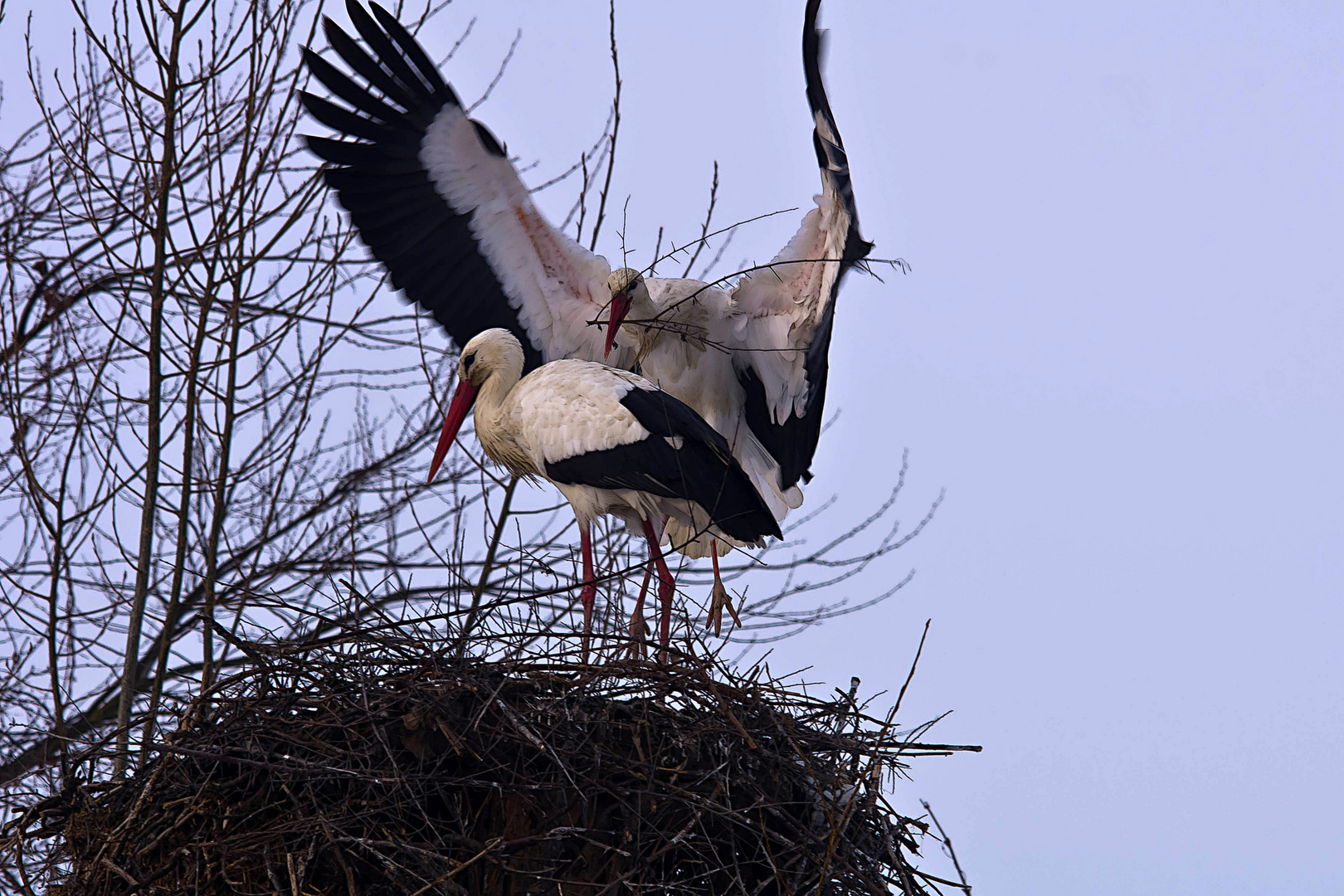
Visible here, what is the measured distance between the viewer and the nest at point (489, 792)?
4129 mm

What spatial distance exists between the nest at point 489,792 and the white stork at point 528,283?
245 centimetres

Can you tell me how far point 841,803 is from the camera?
14.7ft

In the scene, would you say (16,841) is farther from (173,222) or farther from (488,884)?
(173,222)

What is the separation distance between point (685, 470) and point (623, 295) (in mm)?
1365

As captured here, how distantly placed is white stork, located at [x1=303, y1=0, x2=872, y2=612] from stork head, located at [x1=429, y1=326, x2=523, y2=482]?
47cm

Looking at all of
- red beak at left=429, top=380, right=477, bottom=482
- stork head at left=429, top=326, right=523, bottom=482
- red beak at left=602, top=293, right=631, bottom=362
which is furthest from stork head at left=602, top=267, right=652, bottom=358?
red beak at left=429, top=380, right=477, bottom=482

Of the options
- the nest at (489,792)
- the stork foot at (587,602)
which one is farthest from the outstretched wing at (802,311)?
the nest at (489,792)

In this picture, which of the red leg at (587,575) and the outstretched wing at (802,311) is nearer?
the red leg at (587,575)

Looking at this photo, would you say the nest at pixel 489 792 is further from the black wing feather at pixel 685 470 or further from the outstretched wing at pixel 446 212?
the outstretched wing at pixel 446 212

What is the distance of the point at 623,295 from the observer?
6.97 m

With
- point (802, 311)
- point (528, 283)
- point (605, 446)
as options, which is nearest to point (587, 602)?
point (605, 446)

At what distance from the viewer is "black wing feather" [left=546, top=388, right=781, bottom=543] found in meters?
5.89

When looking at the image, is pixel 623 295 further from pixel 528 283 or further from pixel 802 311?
pixel 802 311

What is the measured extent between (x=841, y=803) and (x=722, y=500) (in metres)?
1.67
